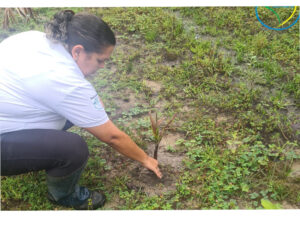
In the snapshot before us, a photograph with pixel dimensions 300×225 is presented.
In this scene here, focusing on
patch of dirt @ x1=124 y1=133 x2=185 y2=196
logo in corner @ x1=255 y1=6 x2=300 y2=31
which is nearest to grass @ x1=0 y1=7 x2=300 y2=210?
patch of dirt @ x1=124 y1=133 x2=185 y2=196

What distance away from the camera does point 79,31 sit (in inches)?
83.3

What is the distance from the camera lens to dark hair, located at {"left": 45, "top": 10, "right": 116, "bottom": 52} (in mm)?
2109

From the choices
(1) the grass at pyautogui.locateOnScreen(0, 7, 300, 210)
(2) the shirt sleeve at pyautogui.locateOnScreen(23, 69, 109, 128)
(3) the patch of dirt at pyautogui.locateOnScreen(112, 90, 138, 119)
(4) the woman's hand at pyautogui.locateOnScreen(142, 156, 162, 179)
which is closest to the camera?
(2) the shirt sleeve at pyautogui.locateOnScreen(23, 69, 109, 128)

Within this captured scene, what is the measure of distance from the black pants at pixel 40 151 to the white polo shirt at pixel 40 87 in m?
0.09

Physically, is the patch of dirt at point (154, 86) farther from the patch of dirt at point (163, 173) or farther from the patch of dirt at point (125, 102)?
the patch of dirt at point (163, 173)

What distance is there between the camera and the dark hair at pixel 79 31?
83.0 inches

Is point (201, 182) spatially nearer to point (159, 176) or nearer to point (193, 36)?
point (159, 176)

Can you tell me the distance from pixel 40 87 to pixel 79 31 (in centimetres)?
45

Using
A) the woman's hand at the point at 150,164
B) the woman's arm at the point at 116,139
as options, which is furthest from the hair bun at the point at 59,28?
the woman's hand at the point at 150,164

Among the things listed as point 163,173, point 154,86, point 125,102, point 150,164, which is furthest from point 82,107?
point 154,86

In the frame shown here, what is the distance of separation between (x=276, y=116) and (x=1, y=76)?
106 inches

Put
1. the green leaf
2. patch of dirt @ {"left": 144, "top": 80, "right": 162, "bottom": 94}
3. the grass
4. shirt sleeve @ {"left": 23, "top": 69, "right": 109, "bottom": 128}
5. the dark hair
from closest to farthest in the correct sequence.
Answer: shirt sleeve @ {"left": 23, "top": 69, "right": 109, "bottom": 128}
the dark hair
the green leaf
the grass
patch of dirt @ {"left": 144, "top": 80, "right": 162, "bottom": 94}

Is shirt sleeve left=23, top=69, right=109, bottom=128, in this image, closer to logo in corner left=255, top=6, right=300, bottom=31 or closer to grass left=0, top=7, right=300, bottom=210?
grass left=0, top=7, right=300, bottom=210

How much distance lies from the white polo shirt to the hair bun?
0.05 metres
